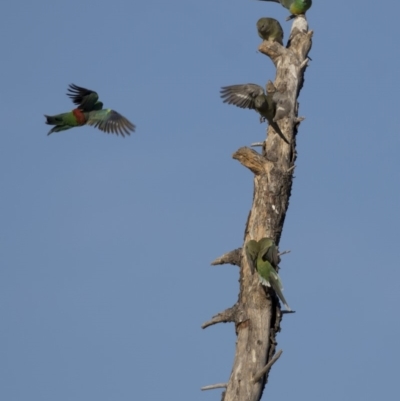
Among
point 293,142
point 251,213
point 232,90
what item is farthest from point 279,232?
point 232,90

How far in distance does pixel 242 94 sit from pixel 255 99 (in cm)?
24

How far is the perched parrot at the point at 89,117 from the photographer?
11.4 meters

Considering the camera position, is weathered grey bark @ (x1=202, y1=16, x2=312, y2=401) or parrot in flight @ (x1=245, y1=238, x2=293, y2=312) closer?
weathered grey bark @ (x1=202, y1=16, x2=312, y2=401)

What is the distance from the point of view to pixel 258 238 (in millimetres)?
9828

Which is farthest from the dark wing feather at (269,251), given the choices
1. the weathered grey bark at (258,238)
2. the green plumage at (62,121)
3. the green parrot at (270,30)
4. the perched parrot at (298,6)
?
the perched parrot at (298,6)

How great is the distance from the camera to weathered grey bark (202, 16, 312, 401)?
9352mm

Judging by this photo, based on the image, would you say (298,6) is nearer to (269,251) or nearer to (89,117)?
(89,117)

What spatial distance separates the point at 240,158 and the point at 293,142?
1.98ft

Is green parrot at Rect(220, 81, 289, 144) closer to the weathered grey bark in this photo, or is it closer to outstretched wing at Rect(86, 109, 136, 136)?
the weathered grey bark

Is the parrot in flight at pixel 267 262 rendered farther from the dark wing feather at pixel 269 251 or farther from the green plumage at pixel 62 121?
the green plumage at pixel 62 121

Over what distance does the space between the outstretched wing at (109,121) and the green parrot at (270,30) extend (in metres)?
1.87

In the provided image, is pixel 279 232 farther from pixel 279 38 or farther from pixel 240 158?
pixel 279 38

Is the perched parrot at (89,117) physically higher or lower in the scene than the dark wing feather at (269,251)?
higher

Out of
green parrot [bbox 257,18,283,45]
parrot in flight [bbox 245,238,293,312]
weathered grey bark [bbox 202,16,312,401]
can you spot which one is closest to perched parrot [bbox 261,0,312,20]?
green parrot [bbox 257,18,283,45]
